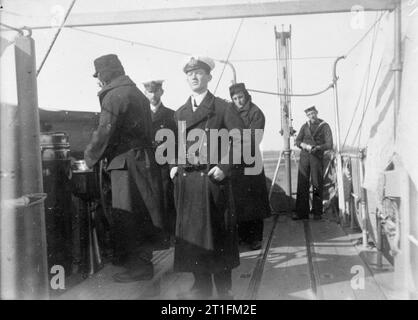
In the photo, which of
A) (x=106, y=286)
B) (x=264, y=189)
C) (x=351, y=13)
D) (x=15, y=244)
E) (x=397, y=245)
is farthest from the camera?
(x=264, y=189)

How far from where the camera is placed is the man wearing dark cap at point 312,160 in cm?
576

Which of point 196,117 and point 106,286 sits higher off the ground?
point 196,117

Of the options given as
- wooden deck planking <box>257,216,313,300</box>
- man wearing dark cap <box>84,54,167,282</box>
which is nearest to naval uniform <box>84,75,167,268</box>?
man wearing dark cap <box>84,54,167,282</box>

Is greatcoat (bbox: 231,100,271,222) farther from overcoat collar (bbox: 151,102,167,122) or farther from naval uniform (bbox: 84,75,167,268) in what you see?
naval uniform (bbox: 84,75,167,268)

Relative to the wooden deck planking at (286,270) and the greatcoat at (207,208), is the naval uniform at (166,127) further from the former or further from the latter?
the greatcoat at (207,208)

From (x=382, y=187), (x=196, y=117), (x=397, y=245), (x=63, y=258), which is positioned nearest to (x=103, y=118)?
(x=196, y=117)

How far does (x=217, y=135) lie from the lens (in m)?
2.77

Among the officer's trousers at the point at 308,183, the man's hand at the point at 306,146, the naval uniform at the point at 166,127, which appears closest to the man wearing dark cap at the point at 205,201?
the naval uniform at the point at 166,127

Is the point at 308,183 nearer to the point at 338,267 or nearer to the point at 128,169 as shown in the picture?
the point at 338,267

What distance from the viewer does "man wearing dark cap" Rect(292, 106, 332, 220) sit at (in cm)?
576

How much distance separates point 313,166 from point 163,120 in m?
2.52

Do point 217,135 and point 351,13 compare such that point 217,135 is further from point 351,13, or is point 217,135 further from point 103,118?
point 351,13

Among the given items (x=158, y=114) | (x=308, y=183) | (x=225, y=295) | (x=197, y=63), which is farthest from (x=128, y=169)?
(x=308, y=183)

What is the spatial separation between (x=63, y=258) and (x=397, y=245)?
8.19 ft
